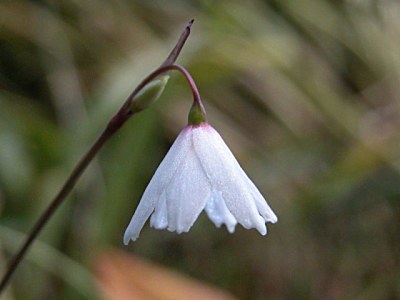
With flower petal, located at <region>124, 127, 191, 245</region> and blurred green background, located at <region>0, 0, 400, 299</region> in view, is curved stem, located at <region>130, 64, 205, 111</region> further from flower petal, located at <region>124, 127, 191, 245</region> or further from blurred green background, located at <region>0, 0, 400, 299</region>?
blurred green background, located at <region>0, 0, 400, 299</region>

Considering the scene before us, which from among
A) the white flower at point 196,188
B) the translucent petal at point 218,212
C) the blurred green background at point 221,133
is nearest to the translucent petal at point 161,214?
the white flower at point 196,188

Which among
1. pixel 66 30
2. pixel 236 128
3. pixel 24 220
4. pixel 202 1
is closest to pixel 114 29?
pixel 66 30

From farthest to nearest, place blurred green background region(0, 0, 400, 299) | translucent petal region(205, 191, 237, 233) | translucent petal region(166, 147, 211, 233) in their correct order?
1. blurred green background region(0, 0, 400, 299)
2. translucent petal region(205, 191, 237, 233)
3. translucent petal region(166, 147, 211, 233)

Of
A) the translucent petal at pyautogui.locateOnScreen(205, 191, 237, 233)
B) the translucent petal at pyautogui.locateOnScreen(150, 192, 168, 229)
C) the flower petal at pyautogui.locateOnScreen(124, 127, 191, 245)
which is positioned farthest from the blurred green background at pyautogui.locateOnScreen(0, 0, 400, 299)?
the flower petal at pyautogui.locateOnScreen(124, 127, 191, 245)

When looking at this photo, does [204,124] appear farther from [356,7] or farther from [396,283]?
[356,7]

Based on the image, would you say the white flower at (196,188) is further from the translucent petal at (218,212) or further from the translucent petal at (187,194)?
the translucent petal at (218,212)

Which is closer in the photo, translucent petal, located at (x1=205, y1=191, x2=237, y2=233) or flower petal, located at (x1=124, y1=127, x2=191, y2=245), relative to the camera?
flower petal, located at (x1=124, y1=127, x2=191, y2=245)

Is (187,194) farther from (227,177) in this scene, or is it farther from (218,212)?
(218,212)
